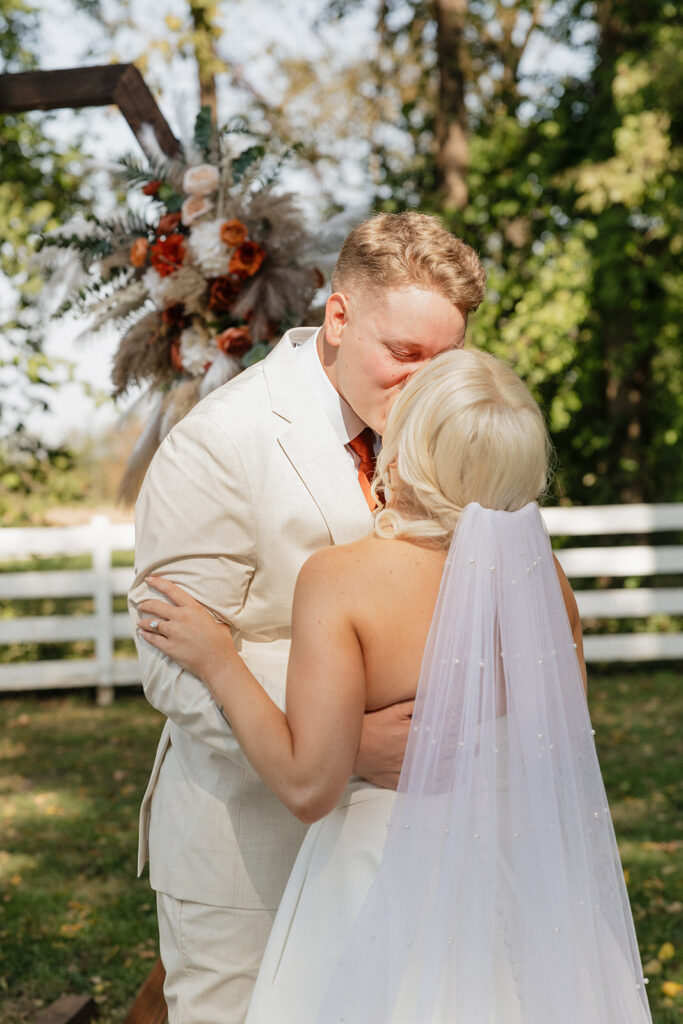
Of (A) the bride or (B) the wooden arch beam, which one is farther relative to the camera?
(B) the wooden arch beam

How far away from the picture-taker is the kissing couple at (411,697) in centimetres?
196

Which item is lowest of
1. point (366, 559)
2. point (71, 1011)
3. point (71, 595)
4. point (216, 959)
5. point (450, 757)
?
point (71, 1011)

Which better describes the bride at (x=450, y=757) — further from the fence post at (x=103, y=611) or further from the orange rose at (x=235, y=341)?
the fence post at (x=103, y=611)

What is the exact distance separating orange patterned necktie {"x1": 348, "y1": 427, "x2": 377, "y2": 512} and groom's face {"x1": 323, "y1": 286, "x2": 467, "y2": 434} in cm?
10

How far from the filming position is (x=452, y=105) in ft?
34.3

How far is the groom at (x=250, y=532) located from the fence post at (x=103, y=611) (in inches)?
263

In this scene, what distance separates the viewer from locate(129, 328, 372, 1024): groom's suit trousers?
7.55ft

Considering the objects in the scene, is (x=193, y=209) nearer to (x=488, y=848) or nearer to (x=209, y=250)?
(x=209, y=250)

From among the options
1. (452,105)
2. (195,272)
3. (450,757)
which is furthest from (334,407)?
(452,105)

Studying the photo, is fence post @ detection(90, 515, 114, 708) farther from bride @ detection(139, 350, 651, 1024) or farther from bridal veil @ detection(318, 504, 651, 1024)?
bridal veil @ detection(318, 504, 651, 1024)

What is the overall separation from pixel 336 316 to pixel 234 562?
616mm

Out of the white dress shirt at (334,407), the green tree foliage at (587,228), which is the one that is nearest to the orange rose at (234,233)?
the white dress shirt at (334,407)

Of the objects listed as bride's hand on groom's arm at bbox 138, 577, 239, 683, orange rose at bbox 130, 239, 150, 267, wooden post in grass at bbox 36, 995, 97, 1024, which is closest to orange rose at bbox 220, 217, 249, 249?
orange rose at bbox 130, 239, 150, 267

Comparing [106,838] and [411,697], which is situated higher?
A: [411,697]
